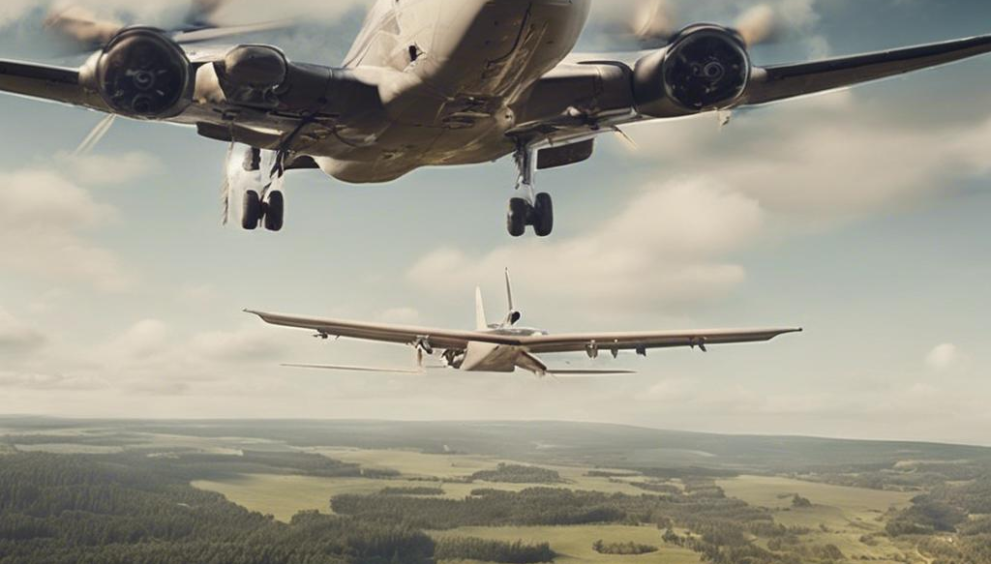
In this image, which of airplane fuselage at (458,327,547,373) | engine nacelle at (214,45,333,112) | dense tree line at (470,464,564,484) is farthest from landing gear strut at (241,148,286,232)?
dense tree line at (470,464,564,484)

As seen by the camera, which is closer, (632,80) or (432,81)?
(432,81)

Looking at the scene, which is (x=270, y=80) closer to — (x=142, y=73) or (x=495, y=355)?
(x=142, y=73)

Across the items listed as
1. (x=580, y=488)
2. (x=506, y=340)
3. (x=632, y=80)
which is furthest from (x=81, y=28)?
(x=580, y=488)

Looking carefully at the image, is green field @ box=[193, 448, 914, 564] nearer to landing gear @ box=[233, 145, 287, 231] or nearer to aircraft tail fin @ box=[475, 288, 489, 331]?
aircraft tail fin @ box=[475, 288, 489, 331]

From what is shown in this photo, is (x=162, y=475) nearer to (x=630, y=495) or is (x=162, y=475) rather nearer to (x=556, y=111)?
(x=630, y=495)

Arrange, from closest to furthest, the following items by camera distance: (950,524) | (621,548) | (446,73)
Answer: (446,73) < (621,548) < (950,524)

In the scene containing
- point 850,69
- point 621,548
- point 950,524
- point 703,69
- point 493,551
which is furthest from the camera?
point 493,551
